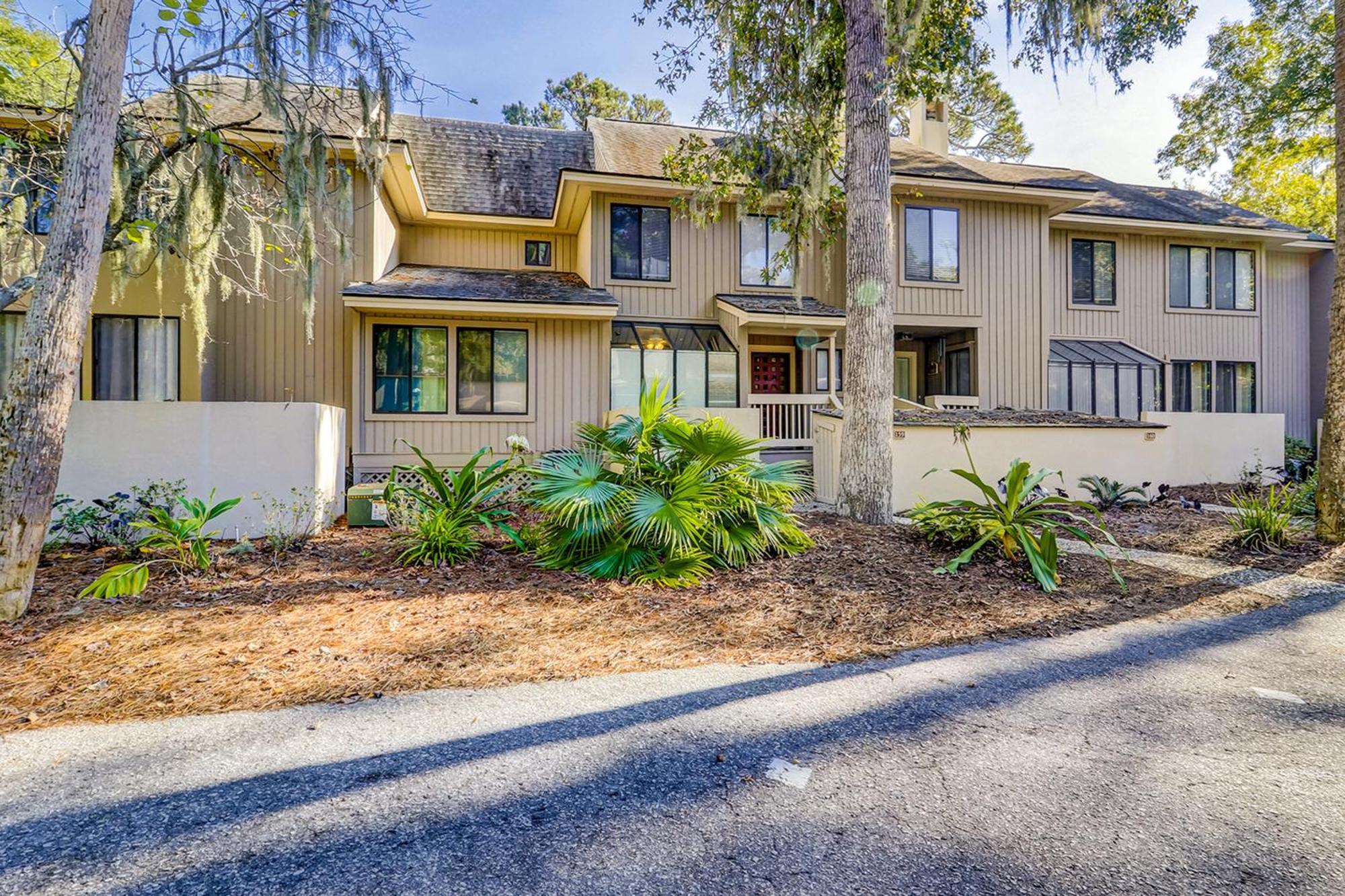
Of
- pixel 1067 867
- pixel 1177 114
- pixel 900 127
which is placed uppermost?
pixel 1177 114

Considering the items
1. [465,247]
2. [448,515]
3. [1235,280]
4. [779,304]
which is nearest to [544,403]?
[465,247]

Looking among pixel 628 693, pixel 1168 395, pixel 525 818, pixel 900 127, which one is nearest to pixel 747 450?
pixel 628 693

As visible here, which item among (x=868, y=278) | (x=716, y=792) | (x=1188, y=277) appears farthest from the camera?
(x=1188, y=277)

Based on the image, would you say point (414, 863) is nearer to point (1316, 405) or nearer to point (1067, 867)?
point (1067, 867)

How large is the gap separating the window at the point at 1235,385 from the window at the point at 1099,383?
2731 millimetres

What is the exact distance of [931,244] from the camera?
13570 mm

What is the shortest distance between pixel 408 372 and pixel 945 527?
29.4 feet

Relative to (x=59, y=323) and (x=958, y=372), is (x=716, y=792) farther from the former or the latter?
(x=958, y=372)

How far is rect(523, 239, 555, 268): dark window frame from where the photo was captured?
44.5ft

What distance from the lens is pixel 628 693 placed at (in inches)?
128

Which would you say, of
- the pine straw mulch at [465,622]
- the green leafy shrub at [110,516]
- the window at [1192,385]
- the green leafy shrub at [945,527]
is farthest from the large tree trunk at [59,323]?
the window at [1192,385]

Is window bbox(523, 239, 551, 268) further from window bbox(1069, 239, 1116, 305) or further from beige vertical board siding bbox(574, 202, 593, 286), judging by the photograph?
window bbox(1069, 239, 1116, 305)

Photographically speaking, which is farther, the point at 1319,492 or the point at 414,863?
the point at 1319,492

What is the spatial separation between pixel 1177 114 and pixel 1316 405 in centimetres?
1077
